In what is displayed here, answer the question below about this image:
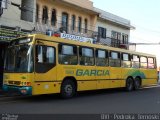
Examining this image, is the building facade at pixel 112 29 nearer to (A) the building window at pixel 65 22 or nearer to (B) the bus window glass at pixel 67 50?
(A) the building window at pixel 65 22

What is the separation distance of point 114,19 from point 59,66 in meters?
21.6

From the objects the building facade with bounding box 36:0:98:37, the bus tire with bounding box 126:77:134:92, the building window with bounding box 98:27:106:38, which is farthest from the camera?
the building window with bounding box 98:27:106:38

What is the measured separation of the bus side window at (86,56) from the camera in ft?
54.7

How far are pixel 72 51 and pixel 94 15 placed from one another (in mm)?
16213

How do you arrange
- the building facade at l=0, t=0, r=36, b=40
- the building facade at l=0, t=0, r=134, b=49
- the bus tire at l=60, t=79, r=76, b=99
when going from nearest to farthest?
the bus tire at l=60, t=79, r=76, b=99, the building facade at l=0, t=0, r=36, b=40, the building facade at l=0, t=0, r=134, b=49

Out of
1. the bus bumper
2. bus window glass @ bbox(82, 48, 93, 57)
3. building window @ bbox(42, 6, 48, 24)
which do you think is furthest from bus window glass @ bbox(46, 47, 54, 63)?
building window @ bbox(42, 6, 48, 24)

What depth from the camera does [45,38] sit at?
14.4 metres

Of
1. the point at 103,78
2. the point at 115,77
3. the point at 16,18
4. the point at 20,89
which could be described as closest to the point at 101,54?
the point at 103,78

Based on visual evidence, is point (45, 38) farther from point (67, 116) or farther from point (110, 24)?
point (110, 24)

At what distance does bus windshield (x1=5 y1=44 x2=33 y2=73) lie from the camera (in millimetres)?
13820

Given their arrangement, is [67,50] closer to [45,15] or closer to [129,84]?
[129,84]

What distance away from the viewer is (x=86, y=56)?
17031 mm

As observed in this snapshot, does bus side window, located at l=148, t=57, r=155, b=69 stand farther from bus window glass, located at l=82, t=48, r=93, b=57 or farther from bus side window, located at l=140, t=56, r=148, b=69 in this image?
bus window glass, located at l=82, t=48, r=93, b=57

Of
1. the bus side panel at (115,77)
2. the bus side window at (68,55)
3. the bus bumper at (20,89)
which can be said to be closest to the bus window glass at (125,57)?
the bus side panel at (115,77)
